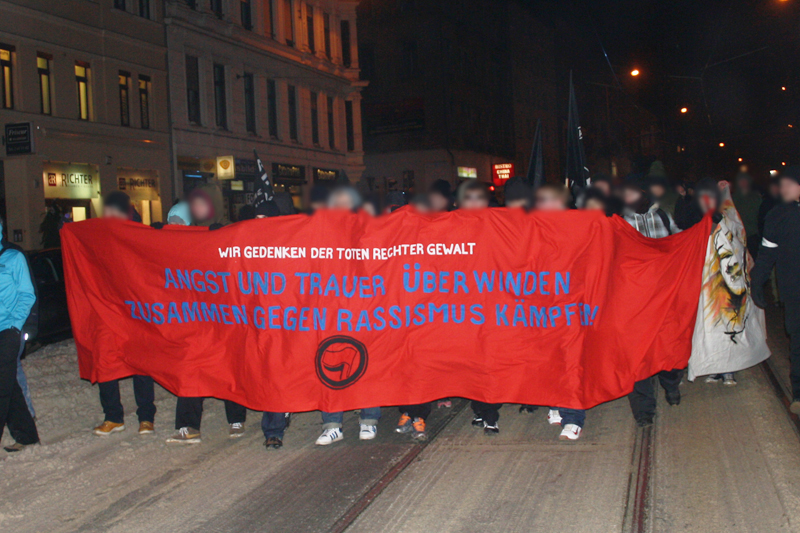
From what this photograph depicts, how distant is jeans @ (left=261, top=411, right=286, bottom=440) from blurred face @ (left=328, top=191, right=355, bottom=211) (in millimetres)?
1811

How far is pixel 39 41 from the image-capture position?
2020cm

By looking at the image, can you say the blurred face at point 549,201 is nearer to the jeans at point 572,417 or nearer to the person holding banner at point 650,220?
the person holding banner at point 650,220

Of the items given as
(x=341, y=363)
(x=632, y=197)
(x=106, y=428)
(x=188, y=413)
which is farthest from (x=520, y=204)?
(x=106, y=428)

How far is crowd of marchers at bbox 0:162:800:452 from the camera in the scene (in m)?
5.62

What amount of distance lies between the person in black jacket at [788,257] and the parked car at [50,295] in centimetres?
938

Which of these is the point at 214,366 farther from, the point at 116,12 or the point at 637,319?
the point at 116,12

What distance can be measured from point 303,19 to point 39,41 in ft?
47.9

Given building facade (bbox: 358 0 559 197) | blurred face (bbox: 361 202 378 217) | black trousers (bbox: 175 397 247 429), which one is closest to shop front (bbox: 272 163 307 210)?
building facade (bbox: 358 0 559 197)

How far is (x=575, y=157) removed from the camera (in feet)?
29.4

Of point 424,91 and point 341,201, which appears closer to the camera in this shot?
point 341,201

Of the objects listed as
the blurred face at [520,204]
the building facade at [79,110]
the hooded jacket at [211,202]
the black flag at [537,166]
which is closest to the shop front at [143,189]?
the building facade at [79,110]

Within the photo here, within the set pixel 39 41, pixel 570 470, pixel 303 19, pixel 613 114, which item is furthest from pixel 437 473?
pixel 613 114

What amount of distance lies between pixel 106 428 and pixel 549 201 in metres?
4.30

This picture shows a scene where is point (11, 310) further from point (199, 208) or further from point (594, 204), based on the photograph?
point (594, 204)
